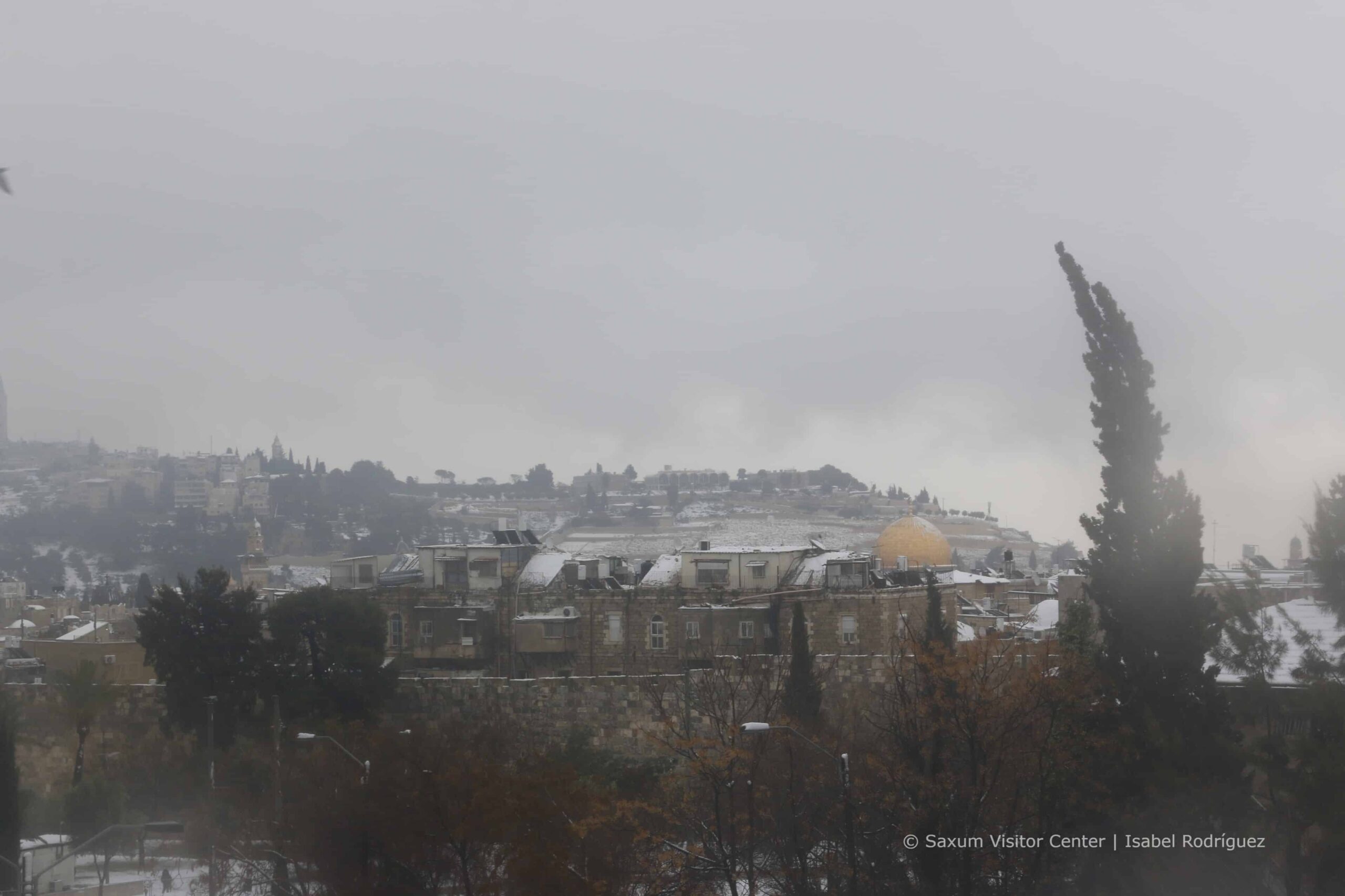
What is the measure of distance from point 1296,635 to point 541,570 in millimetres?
25183

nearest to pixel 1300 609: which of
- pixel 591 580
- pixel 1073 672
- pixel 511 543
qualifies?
pixel 1073 672

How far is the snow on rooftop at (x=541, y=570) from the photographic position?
44312mm

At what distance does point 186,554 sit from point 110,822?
11052 centimetres

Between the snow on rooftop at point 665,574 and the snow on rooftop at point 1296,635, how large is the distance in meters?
18.9

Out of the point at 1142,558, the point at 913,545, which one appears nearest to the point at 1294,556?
the point at 913,545

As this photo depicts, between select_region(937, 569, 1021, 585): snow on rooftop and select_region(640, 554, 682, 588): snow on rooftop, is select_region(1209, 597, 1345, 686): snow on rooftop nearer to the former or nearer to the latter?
select_region(640, 554, 682, 588): snow on rooftop

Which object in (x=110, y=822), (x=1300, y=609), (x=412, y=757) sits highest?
(x=1300, y=609)

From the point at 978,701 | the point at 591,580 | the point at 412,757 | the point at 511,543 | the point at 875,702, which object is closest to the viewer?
the point at 978,701

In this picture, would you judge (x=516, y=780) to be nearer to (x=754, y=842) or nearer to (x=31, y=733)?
(x=754, y=842)

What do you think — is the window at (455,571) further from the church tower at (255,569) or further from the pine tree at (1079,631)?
the church tower at (255,569)

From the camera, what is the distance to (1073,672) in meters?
25.7

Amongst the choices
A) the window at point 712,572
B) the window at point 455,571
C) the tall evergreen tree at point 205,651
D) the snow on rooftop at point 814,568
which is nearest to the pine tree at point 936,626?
the snow on rooftop at point 814,568

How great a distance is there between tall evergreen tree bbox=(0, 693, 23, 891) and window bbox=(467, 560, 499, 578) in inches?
832

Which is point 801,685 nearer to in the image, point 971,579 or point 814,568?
point 814,568
